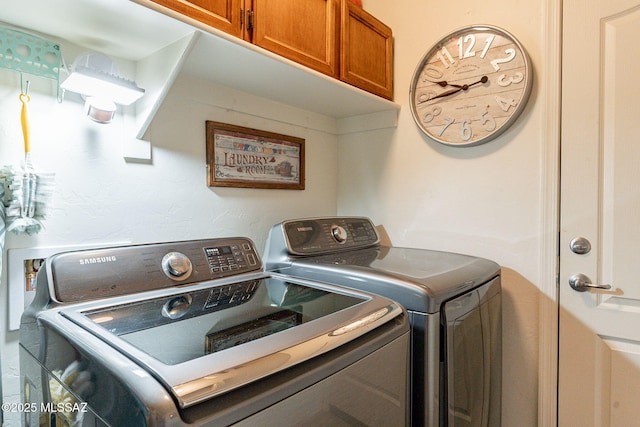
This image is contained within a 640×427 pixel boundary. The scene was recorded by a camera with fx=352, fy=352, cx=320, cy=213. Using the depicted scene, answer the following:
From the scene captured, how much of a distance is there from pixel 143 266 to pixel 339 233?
0.84m

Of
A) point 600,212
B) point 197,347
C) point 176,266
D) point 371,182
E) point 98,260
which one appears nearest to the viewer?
point 197,347

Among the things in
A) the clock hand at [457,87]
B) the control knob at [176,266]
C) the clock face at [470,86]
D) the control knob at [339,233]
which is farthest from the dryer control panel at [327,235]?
the clock hand at [457,87]

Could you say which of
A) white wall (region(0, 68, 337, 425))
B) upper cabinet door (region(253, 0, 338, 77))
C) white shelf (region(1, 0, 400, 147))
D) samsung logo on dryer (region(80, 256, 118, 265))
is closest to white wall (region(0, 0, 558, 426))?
white wall (region(0, 68, 337, 425))

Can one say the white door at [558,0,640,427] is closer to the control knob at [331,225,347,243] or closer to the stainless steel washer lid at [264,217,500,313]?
Answer: the stainless steel washer lid at [264,217,500,313]

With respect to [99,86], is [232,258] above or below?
below

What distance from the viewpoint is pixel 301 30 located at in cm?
128

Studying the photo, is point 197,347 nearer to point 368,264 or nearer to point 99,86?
point 368,264

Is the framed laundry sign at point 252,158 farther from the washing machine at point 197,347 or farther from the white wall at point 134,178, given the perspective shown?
the washing machine at point 197,347

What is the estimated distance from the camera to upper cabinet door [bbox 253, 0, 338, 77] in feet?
3.77

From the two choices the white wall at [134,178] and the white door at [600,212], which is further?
the white door at [600,212]

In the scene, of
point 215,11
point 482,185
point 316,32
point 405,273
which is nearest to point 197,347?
point 405,273

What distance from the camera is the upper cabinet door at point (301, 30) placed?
1148 millimetres

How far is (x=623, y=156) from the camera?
1.29m

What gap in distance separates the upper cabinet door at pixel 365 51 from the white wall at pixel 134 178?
396mm
